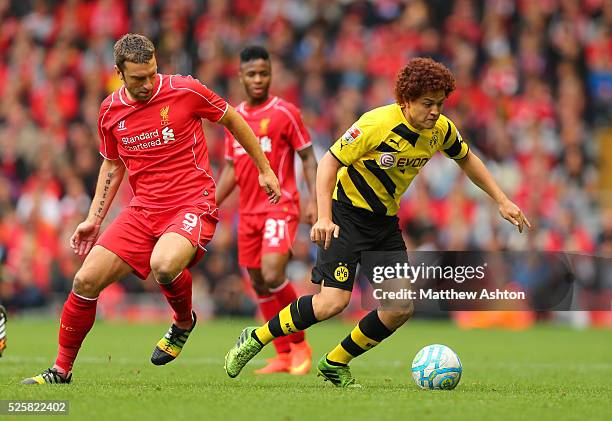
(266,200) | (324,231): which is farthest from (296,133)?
(324,231)

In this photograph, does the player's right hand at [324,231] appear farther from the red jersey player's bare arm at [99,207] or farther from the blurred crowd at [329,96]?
the blurred crowd at [329,96]

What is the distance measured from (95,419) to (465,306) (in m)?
3.28

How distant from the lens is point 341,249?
26.3 feet

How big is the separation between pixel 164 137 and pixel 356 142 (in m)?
1.37

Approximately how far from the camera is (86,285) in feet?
25.7

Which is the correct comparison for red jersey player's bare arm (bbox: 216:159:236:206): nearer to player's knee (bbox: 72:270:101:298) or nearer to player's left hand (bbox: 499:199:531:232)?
player's knee (bbox: 72:270:101:298)

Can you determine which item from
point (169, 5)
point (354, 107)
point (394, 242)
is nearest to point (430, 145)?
point (394, 242)

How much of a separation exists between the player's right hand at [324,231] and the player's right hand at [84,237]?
5.58 feet

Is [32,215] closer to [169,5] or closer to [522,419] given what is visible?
[169,5]

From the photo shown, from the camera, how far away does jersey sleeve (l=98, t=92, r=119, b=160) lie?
26.6 ft

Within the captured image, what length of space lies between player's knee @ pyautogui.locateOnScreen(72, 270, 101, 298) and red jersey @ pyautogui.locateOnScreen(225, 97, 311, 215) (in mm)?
2512

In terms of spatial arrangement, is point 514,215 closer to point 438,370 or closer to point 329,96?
point 438,370

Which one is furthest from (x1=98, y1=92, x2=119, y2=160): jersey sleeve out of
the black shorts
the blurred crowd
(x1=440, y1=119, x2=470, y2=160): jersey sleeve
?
the blurred crowd

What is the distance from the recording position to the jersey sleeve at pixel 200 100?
26.7 ft
